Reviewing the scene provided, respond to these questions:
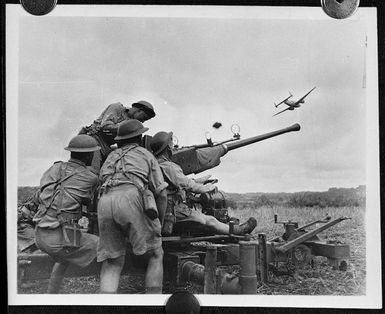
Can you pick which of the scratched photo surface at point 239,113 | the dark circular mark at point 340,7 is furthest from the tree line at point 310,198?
the dark circular mark at point 340,7

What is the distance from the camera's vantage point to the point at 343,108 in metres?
1.70

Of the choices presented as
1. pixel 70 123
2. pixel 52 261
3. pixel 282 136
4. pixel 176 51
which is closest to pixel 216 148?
pixel 282 136

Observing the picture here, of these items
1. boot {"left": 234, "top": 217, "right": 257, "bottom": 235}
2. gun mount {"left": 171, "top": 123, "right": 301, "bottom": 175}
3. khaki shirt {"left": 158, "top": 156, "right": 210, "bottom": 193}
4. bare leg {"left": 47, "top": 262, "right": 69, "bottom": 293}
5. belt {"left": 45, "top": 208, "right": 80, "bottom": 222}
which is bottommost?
bare leg {"left": 47, "top": 262, "right": 69, "bottom": 293}

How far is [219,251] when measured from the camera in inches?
67.1

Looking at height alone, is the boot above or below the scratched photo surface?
below

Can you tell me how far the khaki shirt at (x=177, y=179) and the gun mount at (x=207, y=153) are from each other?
0.02m

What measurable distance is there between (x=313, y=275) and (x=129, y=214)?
0.53 meters

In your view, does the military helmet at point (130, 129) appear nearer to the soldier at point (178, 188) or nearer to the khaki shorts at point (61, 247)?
the soldier at point (178, 188)

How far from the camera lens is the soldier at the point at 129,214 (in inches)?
65.5

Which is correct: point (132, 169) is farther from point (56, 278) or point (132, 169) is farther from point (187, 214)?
point (56, 278)

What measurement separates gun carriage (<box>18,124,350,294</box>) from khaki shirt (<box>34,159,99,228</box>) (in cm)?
6

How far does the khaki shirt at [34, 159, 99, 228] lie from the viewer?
168 cm

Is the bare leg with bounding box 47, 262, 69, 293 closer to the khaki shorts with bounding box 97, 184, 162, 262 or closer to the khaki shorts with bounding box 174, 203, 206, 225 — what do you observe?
the khaki shorts with bounding box 97, 184, 162, 262

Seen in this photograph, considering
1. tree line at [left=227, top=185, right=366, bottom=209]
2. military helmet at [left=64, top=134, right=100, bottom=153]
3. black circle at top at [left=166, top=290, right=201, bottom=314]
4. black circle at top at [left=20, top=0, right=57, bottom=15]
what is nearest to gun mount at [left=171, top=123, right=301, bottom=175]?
tree line at [left=227, top=185, right=366, bottom=209]
